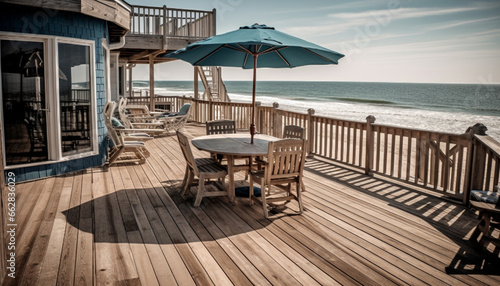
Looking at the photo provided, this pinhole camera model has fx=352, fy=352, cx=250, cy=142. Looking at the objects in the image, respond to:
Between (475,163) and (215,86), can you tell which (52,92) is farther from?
(215,86)

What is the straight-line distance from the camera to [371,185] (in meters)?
5.27

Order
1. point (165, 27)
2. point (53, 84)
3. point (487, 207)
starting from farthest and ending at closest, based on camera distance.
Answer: point (165, 27), point (53, 84), point (487, 207)

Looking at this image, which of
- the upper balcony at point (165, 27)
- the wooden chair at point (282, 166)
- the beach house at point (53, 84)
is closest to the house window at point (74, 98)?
the beach house at point (53, 84)

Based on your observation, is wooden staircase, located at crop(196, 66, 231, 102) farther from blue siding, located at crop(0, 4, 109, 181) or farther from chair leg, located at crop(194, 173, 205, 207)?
chair leg, located at crop(194, 173, 205, 207)

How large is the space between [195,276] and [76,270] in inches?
36.0

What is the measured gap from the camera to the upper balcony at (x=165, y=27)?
34.4 feet

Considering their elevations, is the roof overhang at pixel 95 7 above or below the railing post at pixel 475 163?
above

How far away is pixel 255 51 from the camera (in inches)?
187

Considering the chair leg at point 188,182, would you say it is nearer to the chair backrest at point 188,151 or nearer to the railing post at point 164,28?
the chair backrest at point 188,151

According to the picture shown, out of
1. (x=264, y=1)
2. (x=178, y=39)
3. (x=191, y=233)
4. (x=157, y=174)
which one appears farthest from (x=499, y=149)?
(x=264, y=1)

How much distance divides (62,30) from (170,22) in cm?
633

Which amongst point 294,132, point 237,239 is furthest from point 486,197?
point 294,132

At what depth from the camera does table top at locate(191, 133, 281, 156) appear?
4.12m

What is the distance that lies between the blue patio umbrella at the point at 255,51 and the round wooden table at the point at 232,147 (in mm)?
258
